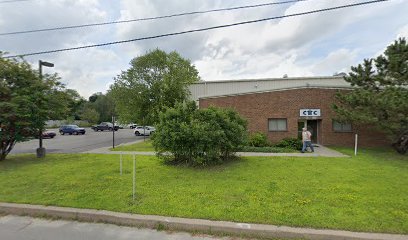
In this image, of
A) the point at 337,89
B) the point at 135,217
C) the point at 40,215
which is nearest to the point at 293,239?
the point at 135,217

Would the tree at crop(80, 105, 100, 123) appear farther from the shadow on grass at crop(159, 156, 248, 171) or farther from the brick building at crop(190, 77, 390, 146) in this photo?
the shadow on grass at crop(159, 156, 248, 171)

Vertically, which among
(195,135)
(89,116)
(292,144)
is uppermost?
(89,116)

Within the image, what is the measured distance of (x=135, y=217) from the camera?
470cm

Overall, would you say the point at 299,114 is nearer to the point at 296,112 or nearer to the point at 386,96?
the point at 296,112

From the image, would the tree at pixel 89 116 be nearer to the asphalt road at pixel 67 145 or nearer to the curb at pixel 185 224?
the asphalt road at pixel 67 145

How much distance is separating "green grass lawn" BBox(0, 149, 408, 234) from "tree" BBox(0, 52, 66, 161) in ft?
8.43

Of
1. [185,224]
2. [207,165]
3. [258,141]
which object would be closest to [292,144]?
[258,141]

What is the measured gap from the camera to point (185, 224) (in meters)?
4.41

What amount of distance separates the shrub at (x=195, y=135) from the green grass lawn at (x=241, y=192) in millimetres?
691

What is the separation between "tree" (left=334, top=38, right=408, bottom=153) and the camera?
1321 cm

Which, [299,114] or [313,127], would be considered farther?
[313,127]

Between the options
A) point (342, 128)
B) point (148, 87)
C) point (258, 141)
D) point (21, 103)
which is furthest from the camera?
point (148, 87)

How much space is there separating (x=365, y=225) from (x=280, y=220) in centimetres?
134

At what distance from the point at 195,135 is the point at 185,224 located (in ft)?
15.9
